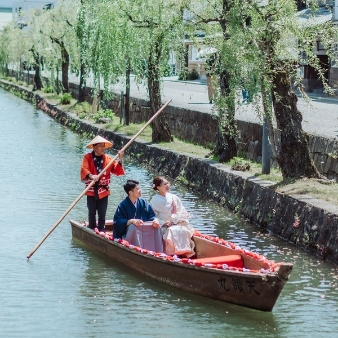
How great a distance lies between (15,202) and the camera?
1827cm

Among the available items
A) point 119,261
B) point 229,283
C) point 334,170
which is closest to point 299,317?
point 229,283

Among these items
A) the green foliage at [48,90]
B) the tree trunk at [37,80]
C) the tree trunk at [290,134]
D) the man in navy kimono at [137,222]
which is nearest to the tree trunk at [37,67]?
the tree trunk at [37,80]

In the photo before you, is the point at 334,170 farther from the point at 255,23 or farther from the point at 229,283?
the point at 229,283

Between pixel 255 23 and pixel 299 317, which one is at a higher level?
pixel 255 23

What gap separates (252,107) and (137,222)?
16.4 ft

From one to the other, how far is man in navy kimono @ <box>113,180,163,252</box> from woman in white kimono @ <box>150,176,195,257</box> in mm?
126

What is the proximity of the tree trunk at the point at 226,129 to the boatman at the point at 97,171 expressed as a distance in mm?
4055

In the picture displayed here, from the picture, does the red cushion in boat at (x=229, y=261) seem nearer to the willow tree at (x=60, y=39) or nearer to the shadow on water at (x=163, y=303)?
the shadow on water at (x=163, y=303)

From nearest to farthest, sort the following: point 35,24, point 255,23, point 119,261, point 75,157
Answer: point 119,261 < point 255,23 < point 75,157 < point 35,24

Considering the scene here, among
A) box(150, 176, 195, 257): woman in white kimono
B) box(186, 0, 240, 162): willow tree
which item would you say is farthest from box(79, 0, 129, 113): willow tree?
box(150, 176, 195, 257): woman in white kimono

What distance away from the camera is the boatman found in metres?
13.6

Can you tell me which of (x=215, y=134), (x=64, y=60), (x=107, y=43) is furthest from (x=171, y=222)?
(x=64, y=60)

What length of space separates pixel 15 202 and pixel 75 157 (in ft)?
24.2

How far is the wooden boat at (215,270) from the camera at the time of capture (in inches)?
403
